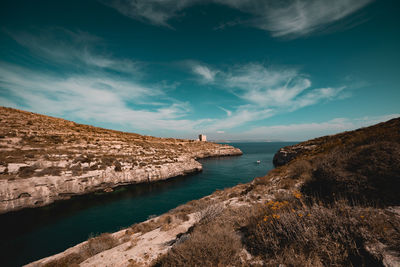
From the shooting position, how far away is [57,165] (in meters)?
18.2

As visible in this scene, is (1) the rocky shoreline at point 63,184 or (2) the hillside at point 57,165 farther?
(2) the hillside at point 57,165

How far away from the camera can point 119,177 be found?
22.6m

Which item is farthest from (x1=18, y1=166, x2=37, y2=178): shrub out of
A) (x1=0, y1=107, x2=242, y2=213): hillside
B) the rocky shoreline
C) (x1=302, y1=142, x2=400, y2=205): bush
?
(x1=302, y1=142, x2=400, y2=205): bush

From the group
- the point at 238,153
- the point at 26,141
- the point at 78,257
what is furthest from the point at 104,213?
the point at 238,153

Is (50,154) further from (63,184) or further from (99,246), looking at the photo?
(99,246)

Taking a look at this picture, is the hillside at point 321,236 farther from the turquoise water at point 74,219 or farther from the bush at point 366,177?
the turquoise water at point 74,219

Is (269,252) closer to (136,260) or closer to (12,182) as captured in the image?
(136,260)

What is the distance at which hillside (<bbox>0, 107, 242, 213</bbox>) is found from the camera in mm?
14945

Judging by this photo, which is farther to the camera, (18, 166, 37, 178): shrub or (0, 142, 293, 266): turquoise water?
(18, 166, 37, 178): shrub

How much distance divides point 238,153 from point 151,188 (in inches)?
2501

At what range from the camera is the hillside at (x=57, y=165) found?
14.9m

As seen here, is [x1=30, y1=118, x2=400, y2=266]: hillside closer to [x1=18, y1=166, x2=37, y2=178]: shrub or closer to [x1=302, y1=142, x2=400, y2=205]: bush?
[x1=302, y1=142, x2=400, y2=205]: bush

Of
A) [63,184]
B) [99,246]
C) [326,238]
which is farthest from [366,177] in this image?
[63,184]

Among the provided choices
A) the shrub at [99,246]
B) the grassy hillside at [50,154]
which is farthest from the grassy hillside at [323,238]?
the grassy hillside at [50,154]
